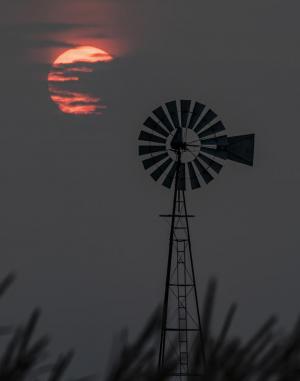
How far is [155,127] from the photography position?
30469 mm

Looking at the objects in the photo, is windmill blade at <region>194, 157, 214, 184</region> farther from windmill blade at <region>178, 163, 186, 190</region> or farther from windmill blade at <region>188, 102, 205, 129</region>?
windmill blade at <region>188, 102, 205, 129</region>

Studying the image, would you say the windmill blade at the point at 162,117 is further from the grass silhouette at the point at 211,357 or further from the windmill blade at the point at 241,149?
the grass silhouette at the point at 211,357

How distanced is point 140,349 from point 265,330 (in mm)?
279

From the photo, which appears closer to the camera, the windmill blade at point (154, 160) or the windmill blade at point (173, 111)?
the windmill blade at point (173, 111)

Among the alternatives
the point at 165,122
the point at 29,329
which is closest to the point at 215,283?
the point at 29,329

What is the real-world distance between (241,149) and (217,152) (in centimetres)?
117

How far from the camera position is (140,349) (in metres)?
2.61

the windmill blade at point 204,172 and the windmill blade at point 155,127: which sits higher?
the windmill blade at point 155,127

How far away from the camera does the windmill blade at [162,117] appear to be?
30142mm

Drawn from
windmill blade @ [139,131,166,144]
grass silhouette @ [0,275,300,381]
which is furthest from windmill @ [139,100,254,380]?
grass silhouette @ [0,275,300,381]

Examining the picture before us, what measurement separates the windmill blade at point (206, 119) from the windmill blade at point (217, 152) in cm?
50

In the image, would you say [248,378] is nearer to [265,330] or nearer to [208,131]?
[265,330]

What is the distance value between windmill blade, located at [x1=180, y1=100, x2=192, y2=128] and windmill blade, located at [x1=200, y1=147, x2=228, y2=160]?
0.76m

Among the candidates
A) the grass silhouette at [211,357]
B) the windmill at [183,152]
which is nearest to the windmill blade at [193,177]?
the windmill at [183,152]
